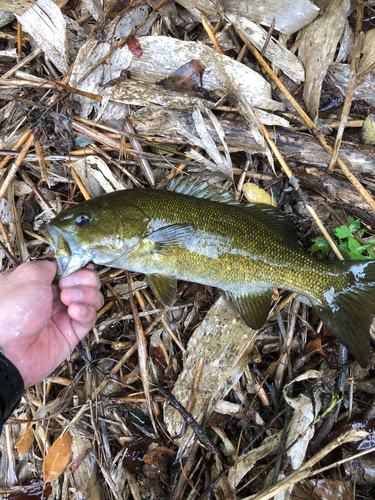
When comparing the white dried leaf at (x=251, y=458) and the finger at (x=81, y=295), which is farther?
the white dried leaf at (x=251, y=458)

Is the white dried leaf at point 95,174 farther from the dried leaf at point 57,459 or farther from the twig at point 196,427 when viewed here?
the dried leaf at point 57,459

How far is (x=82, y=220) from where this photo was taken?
276 cm

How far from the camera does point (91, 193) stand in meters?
3.37

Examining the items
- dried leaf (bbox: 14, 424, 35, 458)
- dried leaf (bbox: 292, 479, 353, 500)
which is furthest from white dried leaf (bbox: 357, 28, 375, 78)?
dried leaf (bbox: 14, 424, 35, 458)

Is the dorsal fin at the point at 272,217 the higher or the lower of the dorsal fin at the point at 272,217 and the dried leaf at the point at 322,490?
the higher

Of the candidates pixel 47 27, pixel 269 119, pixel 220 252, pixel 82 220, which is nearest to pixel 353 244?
pixel 220 252

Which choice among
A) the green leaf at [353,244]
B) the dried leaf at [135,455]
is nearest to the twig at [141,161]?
the green leaf at [353,244]

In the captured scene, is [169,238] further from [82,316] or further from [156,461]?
[156,461]

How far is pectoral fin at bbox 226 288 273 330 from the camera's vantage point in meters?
3.13

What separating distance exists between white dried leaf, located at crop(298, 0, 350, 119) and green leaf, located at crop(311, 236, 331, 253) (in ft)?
4.02

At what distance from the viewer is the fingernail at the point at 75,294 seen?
9.02 ft

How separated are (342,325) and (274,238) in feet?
3.19

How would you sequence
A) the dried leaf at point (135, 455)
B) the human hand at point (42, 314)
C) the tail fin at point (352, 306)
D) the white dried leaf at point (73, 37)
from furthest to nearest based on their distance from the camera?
the white dried leaf at point (73, 37) < the dried leaf at point (135, 455) < the tail fin at point (352, 306) < the human hand at point (42, 314)

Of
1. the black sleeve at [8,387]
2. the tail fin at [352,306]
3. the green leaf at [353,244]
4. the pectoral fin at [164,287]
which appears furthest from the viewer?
the green leaf at [353,244]
